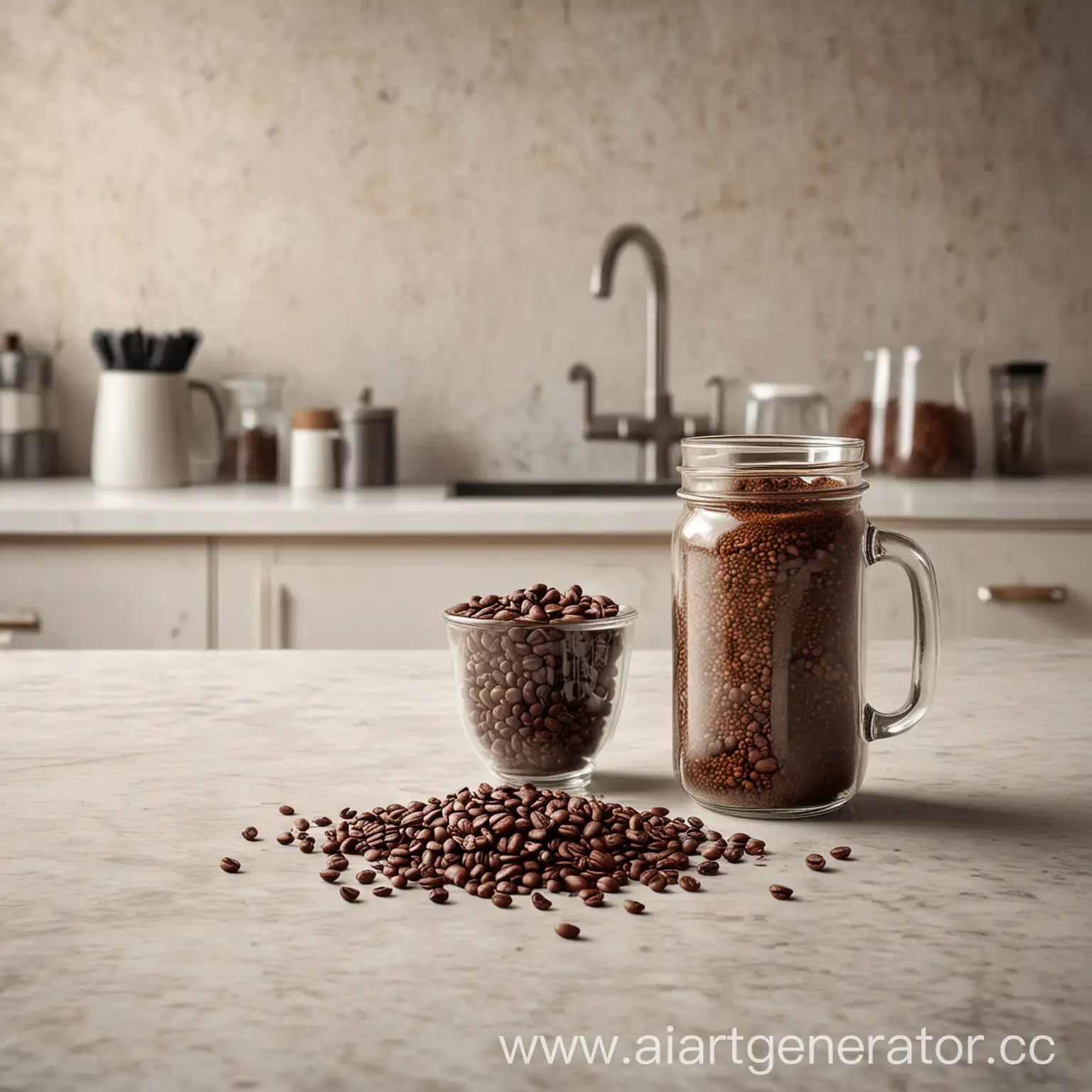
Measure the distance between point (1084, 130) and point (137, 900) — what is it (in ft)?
9.12

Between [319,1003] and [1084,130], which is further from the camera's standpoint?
[1084,130]

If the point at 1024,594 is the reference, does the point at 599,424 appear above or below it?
above

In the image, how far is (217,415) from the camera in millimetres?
2846

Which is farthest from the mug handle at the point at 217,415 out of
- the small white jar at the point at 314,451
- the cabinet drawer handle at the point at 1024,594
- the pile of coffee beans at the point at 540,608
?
the pile of coffee beans at the point at 540,608

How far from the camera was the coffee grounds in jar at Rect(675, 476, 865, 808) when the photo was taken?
783 millimetres

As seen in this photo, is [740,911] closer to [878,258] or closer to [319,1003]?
[319,1003]

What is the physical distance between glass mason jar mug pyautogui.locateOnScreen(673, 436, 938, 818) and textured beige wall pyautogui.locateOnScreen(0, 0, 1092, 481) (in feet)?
7.10

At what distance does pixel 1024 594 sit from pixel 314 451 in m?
1.31

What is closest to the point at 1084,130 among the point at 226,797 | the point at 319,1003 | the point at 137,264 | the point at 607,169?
the point at 607,169

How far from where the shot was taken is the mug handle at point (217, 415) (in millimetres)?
2770

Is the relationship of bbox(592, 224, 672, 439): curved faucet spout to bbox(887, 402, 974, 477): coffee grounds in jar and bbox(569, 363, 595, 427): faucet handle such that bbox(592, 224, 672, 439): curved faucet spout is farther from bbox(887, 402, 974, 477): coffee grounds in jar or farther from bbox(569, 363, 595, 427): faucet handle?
bbox(887, 402, 974, 477): coffee grounds in jar

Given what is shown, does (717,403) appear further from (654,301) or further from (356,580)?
(356,580)

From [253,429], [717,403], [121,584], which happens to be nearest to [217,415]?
[253,429]

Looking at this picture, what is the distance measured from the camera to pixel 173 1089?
19.3 inches
